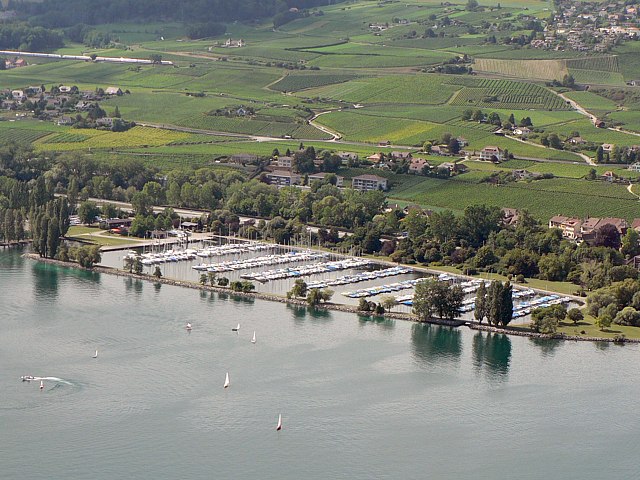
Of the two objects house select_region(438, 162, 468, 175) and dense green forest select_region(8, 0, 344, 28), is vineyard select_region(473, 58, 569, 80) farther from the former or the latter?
dense green forest select_region(8, 0, 344, 28)

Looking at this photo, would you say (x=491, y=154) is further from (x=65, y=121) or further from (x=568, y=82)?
(x=65, y=121)

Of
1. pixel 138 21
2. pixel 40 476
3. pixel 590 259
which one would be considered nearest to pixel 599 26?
pixel 138 21

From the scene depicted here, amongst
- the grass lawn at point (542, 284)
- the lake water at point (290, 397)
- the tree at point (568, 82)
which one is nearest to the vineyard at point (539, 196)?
the grass lawn at point (542, 284)

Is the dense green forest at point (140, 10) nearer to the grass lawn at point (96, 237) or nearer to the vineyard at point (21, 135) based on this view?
the vineyard at point (21, 135)

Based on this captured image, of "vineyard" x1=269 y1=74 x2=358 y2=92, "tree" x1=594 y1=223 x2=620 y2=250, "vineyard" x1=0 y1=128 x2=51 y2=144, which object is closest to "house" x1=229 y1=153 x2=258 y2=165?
"vineyard" x1=0 y1=128 x2=51 y2=144

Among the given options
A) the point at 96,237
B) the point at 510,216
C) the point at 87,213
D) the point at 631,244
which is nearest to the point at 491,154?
the point at 510,216
